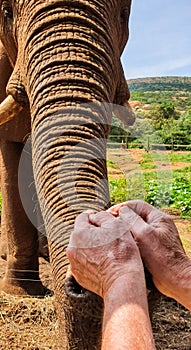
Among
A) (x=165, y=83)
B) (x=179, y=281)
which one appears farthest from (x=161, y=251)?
(x=165, y=83)

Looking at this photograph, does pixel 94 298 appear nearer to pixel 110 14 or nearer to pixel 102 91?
pixel 102 91

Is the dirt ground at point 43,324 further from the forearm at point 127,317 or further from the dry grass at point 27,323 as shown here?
the forearm at point 127,317

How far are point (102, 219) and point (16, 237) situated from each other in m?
2.88

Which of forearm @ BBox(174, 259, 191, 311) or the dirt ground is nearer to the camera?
forearm @ BBox(174, 259, 191, 311)

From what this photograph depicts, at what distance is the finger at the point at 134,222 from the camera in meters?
1.34

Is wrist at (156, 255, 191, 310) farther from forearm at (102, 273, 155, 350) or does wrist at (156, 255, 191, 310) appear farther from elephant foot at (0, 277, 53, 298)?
elephant foot at (0, 277, 53, 298)

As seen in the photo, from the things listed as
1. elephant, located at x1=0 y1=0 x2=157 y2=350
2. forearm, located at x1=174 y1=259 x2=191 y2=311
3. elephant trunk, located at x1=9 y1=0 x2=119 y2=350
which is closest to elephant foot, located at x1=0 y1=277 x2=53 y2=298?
elephant, located at x1=0 y1=0 x2=157 y2=350

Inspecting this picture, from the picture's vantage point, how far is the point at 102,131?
2.33 metres

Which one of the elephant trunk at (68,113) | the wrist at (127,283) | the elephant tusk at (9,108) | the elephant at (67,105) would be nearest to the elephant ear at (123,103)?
the elephant at (67,105)

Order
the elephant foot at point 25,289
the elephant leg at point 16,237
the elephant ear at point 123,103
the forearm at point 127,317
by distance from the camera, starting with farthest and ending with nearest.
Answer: the elephant foot at point 25,289 < the elephant leg at point 16,237 < the elephant ear at point 123,103 < the forearm at point 127,317

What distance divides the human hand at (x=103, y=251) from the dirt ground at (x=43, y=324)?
5.76 feet

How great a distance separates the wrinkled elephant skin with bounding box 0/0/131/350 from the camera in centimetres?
196

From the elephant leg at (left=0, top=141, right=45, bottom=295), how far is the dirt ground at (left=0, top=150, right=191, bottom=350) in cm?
18

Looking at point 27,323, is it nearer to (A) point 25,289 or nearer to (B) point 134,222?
(A) point 25,289
